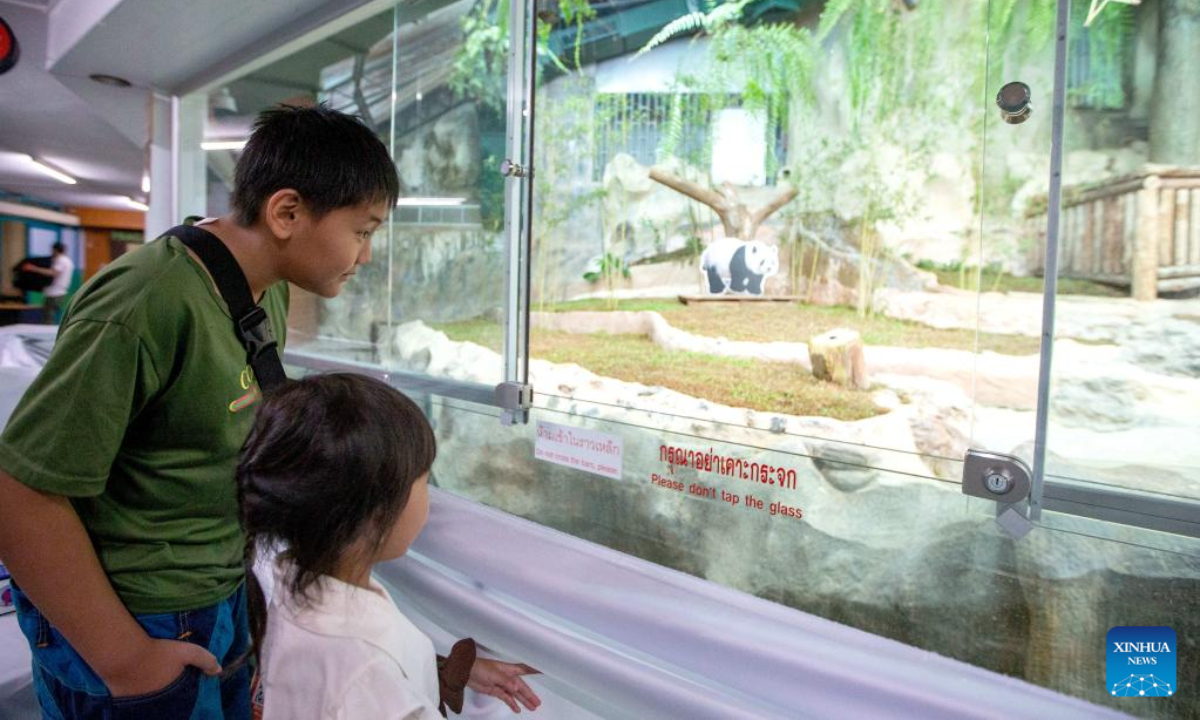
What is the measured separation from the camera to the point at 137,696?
907mm

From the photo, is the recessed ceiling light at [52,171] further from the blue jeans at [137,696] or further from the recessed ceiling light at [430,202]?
the blue jeans at [137,696]

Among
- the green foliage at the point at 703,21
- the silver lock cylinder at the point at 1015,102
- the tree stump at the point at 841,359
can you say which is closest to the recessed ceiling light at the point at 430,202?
the green foliage at the point at 703,21

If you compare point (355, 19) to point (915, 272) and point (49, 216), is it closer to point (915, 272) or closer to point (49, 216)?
point (915, 272)

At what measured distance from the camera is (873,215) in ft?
→ 6.34

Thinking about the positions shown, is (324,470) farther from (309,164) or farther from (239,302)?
(309,164)

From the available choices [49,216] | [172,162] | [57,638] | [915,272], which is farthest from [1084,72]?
[49,216]

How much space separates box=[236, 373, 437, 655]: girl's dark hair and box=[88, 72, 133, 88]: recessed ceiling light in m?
4.49

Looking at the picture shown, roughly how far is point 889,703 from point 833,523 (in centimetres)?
52

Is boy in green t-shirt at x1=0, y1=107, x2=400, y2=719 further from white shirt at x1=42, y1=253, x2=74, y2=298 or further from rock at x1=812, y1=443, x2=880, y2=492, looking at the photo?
white shirt at x1=42, y1=253, x2=74, y2=298

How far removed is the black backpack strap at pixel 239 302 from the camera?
3.20 feet

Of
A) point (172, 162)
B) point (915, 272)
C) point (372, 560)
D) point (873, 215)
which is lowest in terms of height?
point (372, 560)

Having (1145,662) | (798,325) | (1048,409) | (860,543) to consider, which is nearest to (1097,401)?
(1048,409)

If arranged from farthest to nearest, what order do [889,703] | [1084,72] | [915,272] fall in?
[915,272] → [1084,72] → [889,703]

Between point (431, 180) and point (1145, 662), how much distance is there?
8.76 ft
